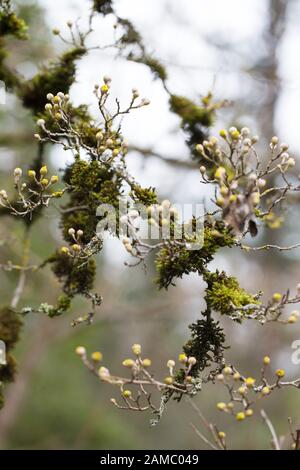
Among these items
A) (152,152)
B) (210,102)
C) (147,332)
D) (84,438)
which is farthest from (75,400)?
(210,102)

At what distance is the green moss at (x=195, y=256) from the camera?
2.52 m

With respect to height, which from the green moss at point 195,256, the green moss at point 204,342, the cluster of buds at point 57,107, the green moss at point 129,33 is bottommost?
the green moss at point 204,342

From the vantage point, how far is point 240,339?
13008mm

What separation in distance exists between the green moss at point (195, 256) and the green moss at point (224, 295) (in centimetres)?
8

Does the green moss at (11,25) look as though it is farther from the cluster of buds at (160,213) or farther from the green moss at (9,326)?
the cluster of buds at (160,213)

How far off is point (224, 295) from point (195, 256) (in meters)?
0.24

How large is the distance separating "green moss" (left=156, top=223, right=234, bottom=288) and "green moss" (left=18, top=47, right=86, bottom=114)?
1610 mm

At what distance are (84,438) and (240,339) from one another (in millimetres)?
4561

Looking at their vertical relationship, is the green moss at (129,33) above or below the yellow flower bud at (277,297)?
above

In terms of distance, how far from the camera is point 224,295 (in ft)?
8.13

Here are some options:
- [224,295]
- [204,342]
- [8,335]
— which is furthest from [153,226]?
[8,335]

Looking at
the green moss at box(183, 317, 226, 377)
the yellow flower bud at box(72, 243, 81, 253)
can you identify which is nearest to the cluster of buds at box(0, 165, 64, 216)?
the yellow flower bud at box(72, 243, 81, 253)

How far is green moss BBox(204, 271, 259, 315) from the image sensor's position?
8.01ft

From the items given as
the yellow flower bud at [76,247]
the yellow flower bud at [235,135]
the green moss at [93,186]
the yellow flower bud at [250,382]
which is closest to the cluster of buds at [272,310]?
the yellow flower bud at [250,382]
